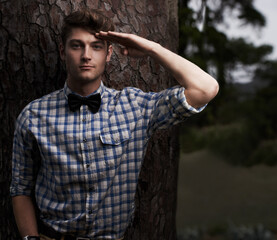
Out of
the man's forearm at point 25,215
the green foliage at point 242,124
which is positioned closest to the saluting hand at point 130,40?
the man's forearm at point 25,215

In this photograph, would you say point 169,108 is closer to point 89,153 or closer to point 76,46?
point 89,153

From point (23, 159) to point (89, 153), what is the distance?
44 centimetres

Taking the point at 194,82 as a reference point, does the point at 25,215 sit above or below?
below

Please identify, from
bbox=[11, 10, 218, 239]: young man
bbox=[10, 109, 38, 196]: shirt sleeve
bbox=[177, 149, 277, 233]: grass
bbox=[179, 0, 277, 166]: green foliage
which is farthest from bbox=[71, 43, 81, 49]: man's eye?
bbox=[179, 0, 277, 166]: green foliage

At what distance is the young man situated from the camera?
208cm

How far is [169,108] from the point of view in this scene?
6.82ft

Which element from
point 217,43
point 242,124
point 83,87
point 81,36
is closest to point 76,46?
point 81,36

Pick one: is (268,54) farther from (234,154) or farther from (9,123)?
(9,123)

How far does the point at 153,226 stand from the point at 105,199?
893 millimetres

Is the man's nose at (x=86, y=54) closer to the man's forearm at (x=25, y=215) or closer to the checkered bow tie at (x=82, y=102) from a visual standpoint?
the checkered bow tie at (x=82, y=102)

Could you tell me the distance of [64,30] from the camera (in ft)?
7.09

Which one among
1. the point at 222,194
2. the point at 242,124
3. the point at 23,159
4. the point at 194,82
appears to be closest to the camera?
the point at 194,82

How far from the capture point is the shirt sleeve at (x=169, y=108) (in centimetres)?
202

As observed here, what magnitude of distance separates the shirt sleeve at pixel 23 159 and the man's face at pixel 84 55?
0.43m
